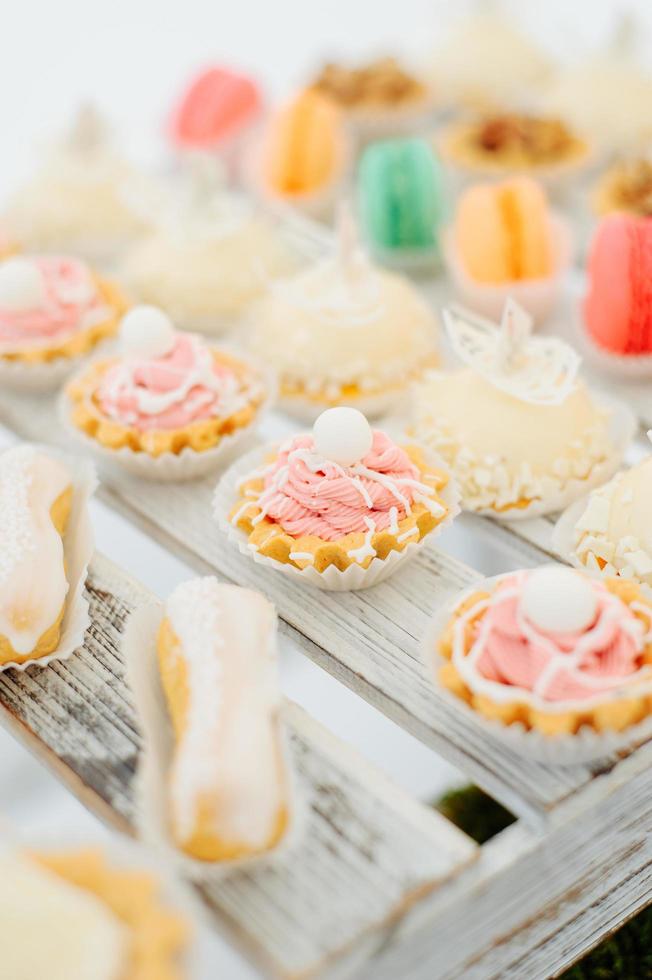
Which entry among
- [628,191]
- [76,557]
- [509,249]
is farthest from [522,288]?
[76,557]

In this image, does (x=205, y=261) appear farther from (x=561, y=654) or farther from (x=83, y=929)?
(x=83, y=929)

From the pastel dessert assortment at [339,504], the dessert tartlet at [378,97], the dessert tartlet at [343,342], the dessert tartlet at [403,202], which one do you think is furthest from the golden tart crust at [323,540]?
the dessert tartlet at [378,97]

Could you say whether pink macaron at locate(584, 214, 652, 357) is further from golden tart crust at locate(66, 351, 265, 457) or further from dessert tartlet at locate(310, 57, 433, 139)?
dessert tartlet at locate(310, 57, 433, 139)

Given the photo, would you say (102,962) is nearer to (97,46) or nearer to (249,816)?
(249,816)

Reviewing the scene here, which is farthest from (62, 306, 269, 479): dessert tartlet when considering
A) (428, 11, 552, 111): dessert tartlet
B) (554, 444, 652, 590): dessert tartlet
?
(428, 11, 552, 111): dessert tartlet

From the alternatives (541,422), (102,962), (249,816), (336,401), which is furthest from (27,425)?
(102,962)

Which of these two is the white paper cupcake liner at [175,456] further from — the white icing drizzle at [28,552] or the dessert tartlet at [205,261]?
the dessert tartlet at [205,261]
